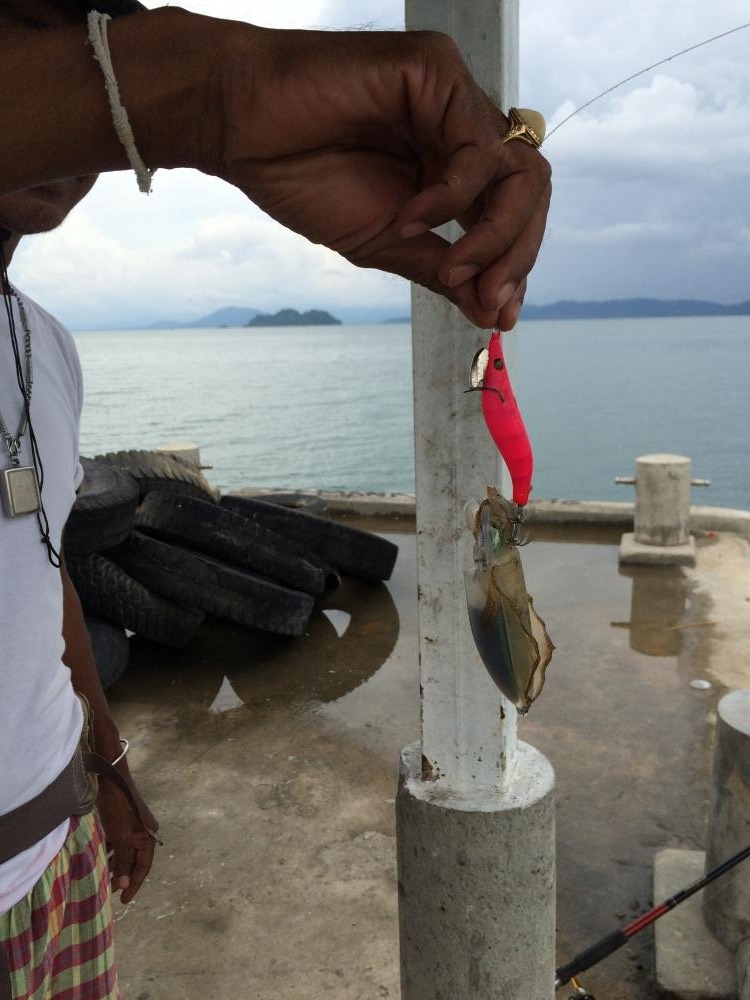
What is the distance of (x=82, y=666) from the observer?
1979 millimetres

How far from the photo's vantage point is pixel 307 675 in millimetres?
5988

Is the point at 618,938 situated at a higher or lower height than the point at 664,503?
lower

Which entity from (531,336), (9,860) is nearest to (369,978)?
(9,860)

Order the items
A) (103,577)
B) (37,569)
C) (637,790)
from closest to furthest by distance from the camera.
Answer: (37,569)
(637,790)
(103,577)

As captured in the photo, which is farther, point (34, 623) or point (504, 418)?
point (34, 623)

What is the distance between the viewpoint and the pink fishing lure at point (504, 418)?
1.32 metres

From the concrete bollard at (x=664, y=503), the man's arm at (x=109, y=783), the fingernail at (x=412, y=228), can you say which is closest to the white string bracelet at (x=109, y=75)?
the fingernail at (x=412, y=228)

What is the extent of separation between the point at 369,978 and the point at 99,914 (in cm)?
185

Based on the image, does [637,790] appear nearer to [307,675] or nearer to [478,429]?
[307,675]

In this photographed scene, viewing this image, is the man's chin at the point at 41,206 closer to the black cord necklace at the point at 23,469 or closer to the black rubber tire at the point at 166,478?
the black cord necklace at the point at 23,469

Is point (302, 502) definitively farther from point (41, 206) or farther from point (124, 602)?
point (41, 206)

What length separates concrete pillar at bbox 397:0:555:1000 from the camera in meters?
2.28

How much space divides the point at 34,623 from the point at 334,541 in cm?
611

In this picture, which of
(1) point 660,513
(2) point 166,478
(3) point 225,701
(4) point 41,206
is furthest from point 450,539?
(1) point 660,513
